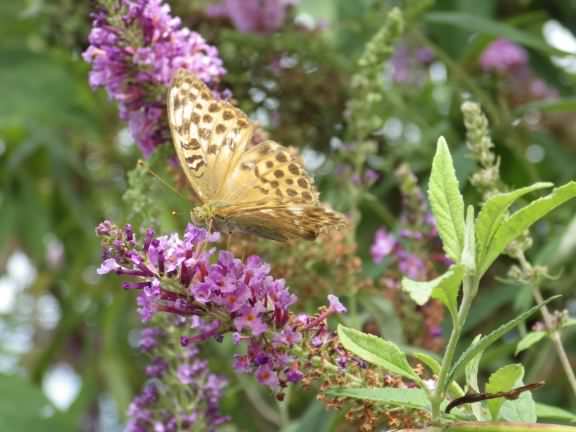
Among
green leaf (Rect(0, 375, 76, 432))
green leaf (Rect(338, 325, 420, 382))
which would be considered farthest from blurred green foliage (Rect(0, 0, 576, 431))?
green leaf (Rect(338, 325, 420, 382))

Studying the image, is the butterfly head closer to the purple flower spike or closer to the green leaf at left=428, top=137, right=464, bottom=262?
the purple flower spike

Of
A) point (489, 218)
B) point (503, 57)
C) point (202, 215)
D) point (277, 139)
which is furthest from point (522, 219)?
point (503, 57)

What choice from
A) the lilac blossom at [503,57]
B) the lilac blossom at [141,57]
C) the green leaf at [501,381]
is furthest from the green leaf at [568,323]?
the lilac blossom at [503,57]

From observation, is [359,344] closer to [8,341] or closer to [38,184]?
[38,184]

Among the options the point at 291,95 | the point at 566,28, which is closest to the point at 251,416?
the point at 291,95

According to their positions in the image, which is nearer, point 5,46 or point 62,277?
point 5,46

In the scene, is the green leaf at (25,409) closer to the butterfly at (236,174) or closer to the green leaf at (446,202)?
the butterfly at (236,174)
